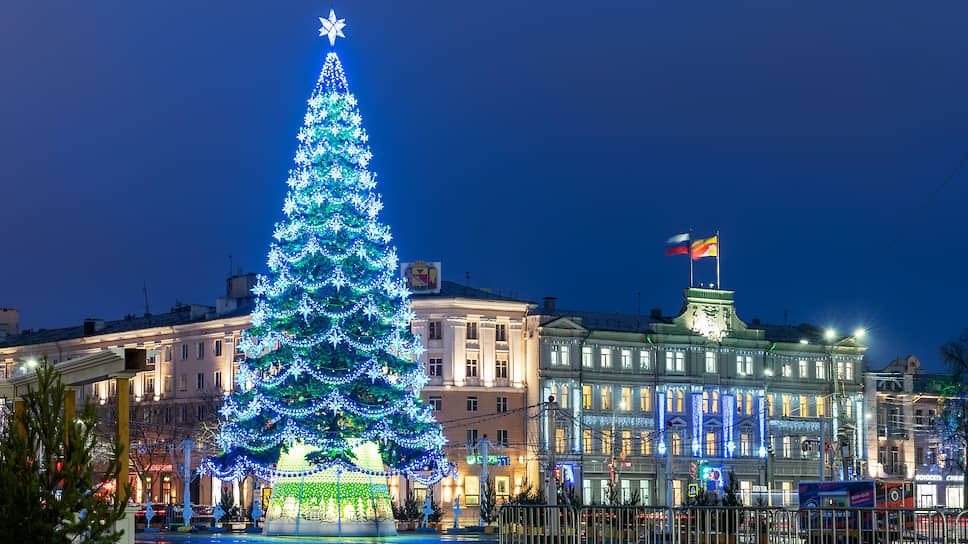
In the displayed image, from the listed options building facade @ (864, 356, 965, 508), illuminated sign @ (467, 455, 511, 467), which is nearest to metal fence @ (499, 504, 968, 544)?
illuminated sign @ (467, 455, 511, 467)

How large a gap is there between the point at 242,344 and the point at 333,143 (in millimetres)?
8505

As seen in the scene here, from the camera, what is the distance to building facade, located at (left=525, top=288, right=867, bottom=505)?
326 ft

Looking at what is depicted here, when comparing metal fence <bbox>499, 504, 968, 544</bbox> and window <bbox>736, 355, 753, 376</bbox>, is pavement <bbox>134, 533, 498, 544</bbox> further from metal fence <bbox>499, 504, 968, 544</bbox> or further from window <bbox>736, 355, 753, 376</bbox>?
window <bbox>736, 355, 753, 376</bbox>

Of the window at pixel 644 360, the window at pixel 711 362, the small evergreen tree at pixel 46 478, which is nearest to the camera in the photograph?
the small evergreen tree at pixel 46 478

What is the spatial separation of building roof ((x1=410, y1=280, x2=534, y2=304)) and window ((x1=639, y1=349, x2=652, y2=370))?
970 cm

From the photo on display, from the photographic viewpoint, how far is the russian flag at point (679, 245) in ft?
313

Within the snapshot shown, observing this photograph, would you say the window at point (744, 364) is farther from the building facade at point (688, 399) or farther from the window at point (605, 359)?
the window at point (605, 359)

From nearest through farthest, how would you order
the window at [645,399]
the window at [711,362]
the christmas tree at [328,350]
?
the christmas tree at [328,350] → the window at [645,399] → the window at [711,362]

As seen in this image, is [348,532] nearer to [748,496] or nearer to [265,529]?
[265,529]

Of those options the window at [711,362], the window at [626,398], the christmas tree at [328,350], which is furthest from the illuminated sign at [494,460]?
the christmas tree at [328,350]

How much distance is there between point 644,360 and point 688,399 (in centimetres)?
442

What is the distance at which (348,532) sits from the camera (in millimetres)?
55562

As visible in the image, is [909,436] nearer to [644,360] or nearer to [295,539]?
[644,360]

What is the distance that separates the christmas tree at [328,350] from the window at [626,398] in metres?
47.1
